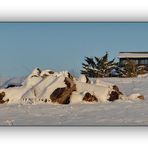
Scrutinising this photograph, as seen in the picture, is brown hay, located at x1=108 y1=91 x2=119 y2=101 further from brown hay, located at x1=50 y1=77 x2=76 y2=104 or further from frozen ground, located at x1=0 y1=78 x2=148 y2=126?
brown hay, located at x1=50 y1=77 x2=76 y2=104

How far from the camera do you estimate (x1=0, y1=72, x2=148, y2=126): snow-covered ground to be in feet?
30.0

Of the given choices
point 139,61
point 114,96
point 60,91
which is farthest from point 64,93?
point 139,61

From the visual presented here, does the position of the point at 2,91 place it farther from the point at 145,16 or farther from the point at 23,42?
the point at 145,16

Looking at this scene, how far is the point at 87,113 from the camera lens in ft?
30.1

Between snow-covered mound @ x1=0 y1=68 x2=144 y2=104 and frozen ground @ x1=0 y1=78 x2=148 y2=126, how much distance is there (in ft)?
0.19

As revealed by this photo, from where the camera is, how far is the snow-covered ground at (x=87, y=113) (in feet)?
30.0

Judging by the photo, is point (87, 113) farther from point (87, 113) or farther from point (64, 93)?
point (64, 93)

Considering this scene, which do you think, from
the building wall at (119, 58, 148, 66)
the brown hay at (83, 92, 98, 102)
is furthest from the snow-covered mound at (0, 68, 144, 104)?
the building wall at (119, 58, 148, 66)

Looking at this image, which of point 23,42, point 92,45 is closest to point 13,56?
point 23,42

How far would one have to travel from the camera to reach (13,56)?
30.0 feet

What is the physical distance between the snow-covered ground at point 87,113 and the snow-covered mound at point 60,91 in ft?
0.18

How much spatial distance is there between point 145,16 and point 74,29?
0.67 meters

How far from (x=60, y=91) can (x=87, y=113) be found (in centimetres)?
33

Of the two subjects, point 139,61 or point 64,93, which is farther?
point 64,93
